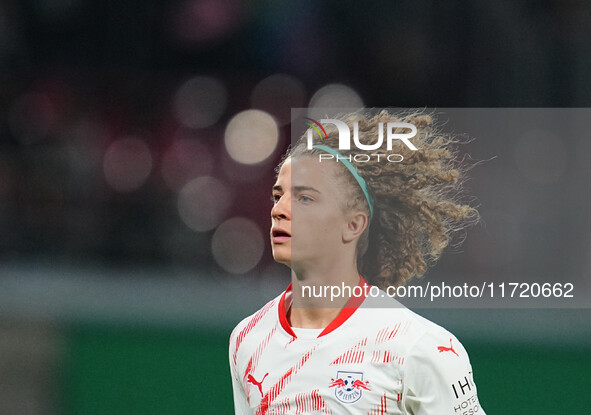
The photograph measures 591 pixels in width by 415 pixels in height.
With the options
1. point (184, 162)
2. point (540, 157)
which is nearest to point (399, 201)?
point (540, 157)

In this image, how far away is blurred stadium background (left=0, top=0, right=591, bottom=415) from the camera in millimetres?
2779

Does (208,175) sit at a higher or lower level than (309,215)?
higher

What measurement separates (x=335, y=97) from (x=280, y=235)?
1843 mm

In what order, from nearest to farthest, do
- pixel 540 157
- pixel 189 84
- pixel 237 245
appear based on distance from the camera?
pixel 540 157 → pixel 237 245 → pixel 189 84

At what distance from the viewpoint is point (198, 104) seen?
13.5ft

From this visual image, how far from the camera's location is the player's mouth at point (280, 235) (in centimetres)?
194

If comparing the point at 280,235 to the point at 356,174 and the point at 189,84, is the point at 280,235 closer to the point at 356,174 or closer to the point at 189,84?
the point at 356,174

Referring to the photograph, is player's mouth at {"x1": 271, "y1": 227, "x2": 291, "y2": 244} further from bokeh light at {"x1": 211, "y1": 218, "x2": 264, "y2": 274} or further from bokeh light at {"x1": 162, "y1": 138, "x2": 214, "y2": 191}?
bokeh light at {"x1": 162, "y1": 138, "x2": 214, "y2": 191}

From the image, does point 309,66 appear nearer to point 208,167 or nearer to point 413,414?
point 208,167

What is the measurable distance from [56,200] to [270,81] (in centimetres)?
125

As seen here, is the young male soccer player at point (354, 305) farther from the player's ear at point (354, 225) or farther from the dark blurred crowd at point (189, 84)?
the dark blurred crowd at point (189, 84)

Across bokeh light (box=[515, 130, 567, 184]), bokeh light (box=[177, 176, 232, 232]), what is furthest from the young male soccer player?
bokeh light (box=[177, 176, 232, 232])

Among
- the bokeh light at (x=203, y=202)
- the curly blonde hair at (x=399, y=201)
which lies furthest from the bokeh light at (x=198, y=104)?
the curly blonde hair at (x=399, y=201)

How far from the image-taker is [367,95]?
3992mm
